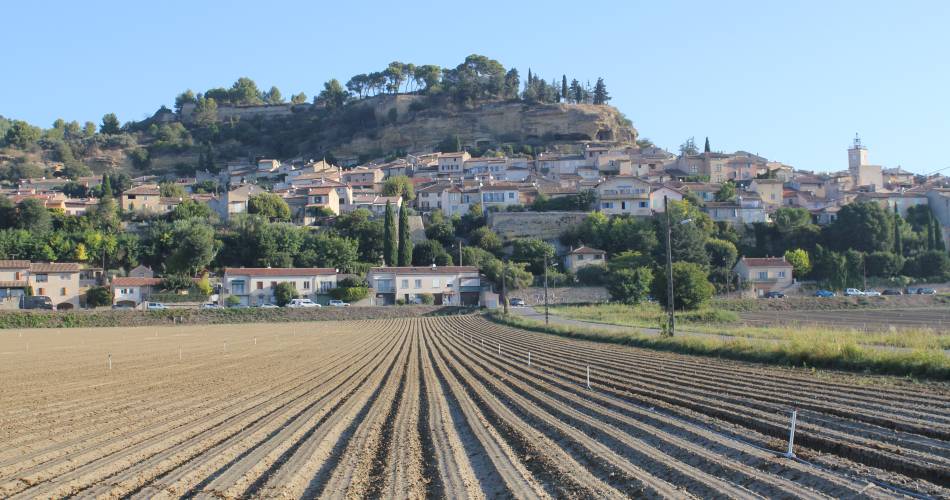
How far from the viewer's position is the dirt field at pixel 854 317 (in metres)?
44.7

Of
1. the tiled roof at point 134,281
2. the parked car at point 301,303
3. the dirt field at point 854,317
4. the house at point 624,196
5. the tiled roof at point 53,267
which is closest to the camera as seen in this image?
the dirt field at point 854,317

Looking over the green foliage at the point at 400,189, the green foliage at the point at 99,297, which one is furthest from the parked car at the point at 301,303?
the green foliage at the point at 400,189

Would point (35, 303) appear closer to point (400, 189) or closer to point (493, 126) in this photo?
point (400, 189)

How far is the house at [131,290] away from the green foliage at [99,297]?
41 centimetres

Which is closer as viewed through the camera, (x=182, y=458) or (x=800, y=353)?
(x=182, y=458)

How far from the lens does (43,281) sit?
6325cm

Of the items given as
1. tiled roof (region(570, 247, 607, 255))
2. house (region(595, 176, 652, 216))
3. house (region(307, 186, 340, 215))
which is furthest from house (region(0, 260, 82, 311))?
house (region(595, 176, 652, 216))

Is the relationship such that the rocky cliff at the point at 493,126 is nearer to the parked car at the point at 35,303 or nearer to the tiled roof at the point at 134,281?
the tiled roof at the point at 134,281

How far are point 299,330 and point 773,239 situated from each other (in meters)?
46.9

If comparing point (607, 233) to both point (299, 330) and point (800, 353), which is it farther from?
point (800, 353)

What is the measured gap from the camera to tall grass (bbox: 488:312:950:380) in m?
18.0

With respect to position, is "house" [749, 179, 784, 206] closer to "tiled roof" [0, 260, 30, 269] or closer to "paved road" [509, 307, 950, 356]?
"paved road" [509, 307, 950, 356]

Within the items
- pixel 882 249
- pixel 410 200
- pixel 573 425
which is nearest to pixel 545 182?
pixel 410 200

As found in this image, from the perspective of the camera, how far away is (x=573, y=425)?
42.3 ft
